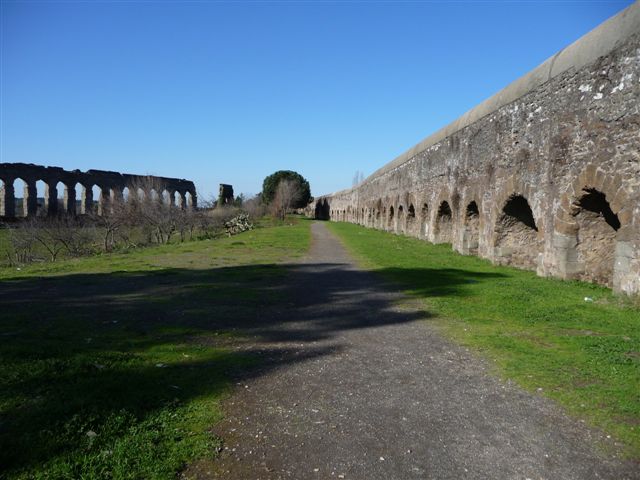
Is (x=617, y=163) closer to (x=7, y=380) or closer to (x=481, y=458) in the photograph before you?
(x=481, y=458)

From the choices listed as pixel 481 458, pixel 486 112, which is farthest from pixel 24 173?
pixel 481 458

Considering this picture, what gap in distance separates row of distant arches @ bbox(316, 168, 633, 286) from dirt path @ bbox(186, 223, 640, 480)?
183 inches

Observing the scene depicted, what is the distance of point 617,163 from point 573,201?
4.19 ft

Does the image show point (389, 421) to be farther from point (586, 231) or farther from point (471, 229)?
point (471, 229)

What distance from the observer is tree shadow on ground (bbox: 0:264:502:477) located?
3.22 m

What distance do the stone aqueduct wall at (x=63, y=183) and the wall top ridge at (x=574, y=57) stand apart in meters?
26.4

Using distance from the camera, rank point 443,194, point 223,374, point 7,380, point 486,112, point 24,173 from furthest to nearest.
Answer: point 24,173 → point 443,194 → point 486,112 → point 223,374 → point 7,380

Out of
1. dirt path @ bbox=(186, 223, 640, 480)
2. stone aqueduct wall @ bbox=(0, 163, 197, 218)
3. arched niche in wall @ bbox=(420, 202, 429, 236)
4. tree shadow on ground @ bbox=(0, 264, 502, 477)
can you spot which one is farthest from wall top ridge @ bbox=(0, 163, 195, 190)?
dirt path @ bbox=(186, 223, 640, 480)

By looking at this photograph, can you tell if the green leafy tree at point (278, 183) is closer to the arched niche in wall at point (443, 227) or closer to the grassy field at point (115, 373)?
the arched niche in wall at point (443, 227)

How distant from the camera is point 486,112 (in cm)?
1252

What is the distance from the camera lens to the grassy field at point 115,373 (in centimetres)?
271

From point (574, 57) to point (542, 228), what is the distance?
3.24 meters

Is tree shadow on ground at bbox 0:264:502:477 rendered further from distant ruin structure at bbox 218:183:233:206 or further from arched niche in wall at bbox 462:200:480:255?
distant ruin structure at bbox 218:183:233:206

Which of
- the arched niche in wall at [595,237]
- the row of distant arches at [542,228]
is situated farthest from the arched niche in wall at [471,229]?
the arched niche in wall at [595,237]
